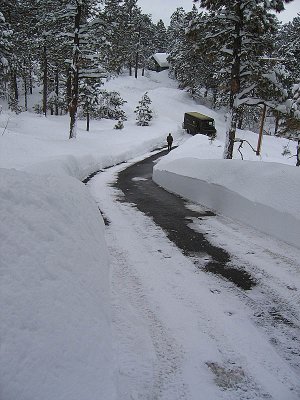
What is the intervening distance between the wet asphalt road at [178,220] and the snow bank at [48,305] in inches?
79.9

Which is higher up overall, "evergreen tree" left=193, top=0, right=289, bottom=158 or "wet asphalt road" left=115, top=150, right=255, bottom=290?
"evergreen tree" left=193, top=0, right=289, bottom=158

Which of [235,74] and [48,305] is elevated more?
[235,74]

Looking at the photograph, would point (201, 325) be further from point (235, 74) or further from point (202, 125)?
point (202, 125)

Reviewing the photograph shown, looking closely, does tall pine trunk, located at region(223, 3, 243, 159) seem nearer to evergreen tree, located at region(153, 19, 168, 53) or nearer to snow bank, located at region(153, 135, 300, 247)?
snow bank, located at region(153, 135, 300, 247)

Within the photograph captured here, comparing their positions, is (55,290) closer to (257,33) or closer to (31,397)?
(31,397)

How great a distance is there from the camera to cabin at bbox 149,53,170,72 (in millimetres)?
78562

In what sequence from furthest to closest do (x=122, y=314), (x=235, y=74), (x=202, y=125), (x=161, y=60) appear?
(x=161, y=60)
(x=202, y=125)
(x=235, y=74)
(x=122, y=314)

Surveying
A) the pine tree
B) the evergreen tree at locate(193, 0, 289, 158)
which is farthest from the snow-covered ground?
the pine tree

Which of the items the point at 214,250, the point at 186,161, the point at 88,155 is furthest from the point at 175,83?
the point at 214,250

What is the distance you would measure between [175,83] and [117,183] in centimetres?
6075

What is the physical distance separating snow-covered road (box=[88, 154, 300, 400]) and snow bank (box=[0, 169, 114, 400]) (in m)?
0.38

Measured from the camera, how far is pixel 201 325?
376cm

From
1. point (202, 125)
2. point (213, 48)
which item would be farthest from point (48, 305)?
point (202, 125)

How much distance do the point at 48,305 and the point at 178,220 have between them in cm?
581
